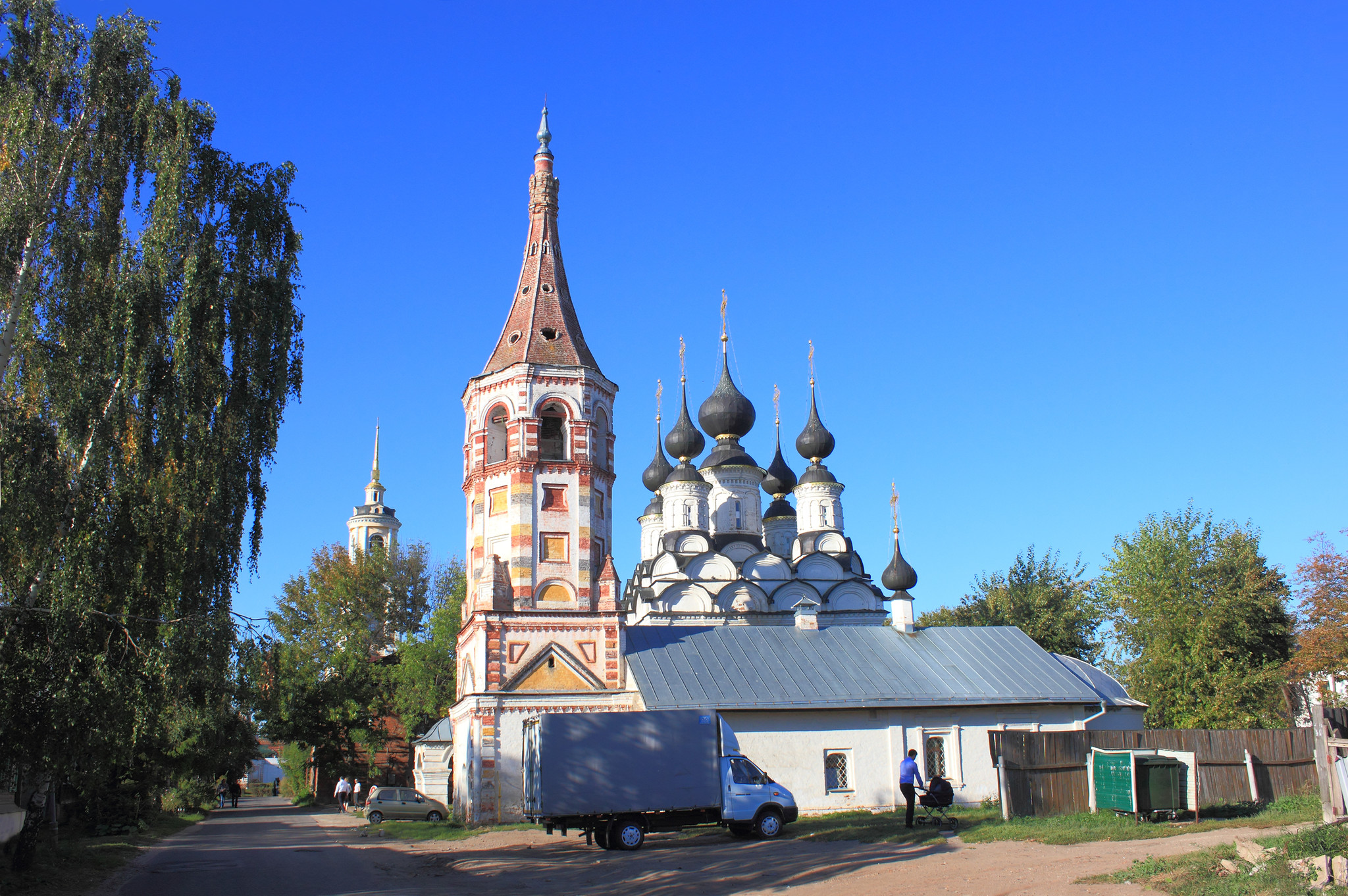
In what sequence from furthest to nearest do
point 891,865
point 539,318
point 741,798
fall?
1. point 539,318
2. point 741,798
3. point 891,865

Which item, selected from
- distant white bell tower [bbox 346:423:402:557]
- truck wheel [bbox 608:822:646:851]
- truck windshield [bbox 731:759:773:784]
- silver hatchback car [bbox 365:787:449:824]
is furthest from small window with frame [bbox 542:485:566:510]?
distant white bell tower [bbox 346:423:402:557]

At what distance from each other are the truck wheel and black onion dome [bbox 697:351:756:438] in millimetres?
29193

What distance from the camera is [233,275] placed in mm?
A: 14859

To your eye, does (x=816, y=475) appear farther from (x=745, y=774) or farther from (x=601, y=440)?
(x=745, y=774)

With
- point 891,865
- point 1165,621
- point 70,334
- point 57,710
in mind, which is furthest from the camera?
point 1165,621

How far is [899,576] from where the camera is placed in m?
45.2

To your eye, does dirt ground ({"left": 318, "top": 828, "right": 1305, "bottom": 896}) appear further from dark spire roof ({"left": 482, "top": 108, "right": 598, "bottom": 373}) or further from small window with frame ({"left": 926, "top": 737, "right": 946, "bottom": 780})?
dark spire roof ({"left": 482, "top": 108, "right": 598, "bottom": 373})

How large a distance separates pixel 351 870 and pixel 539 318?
50.0 ft

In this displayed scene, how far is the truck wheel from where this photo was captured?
18734 millimetres

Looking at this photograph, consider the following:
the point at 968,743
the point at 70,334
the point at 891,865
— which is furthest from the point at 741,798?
the point at 70,334

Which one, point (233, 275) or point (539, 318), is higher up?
point (539, 318)

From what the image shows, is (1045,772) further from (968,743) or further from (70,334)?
(70,334)

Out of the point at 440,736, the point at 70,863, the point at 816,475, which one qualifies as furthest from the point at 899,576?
the point at 70,863

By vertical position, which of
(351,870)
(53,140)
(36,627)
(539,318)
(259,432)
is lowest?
(351,870)
